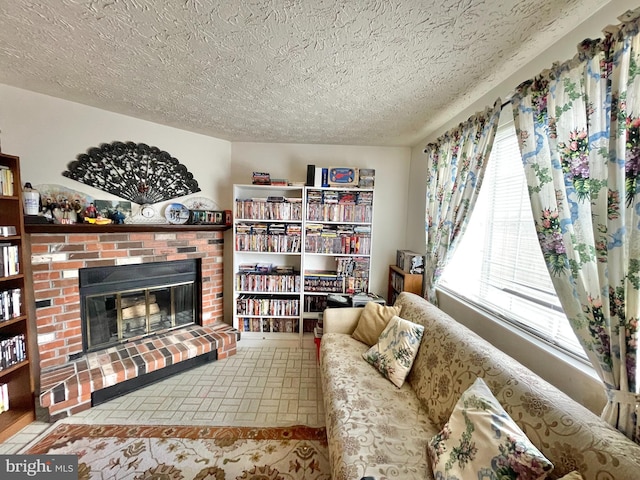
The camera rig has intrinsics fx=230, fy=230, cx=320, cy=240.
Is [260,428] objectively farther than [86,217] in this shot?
No

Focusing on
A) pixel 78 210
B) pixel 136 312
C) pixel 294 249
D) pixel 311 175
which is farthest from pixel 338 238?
pixel 78 210

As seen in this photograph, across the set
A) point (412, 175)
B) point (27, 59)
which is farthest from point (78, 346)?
point (412, 175)

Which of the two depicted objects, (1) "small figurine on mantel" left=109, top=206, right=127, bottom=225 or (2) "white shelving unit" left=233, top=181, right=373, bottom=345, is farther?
(2) "white shelving unit" left=233, top=181, right=373, bottom=345

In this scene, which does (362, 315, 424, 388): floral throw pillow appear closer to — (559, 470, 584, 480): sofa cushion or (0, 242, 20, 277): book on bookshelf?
(559, 470, 584, 480): sofa cushion

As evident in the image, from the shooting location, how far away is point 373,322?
1952mm

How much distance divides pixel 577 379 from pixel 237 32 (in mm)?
2245

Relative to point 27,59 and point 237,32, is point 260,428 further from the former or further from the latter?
point 27,59

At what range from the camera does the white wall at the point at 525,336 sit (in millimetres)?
970

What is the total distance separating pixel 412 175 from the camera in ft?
8.98

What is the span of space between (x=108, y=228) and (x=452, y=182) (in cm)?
289

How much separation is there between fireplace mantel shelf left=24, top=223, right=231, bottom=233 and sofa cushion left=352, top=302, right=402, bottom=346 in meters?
1.80

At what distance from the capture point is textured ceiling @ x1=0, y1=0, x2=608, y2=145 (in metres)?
0.98

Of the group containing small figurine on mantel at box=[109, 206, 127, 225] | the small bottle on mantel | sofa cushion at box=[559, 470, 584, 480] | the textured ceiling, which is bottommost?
sofa cushion at box=[559, 470, 584, 480]

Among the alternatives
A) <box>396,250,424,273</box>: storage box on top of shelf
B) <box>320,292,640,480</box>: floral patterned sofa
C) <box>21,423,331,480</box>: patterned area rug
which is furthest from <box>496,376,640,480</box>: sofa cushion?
<box>396,250,424,273</box>: storage box on top of shelf
